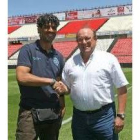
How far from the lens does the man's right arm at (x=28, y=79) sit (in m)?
4.02

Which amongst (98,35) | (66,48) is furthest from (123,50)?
(98,35)

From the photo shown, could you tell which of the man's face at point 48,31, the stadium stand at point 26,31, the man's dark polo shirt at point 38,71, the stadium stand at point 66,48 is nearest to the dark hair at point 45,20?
the man's face at point 48,31

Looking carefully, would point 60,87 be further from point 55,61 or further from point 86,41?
point 86,41

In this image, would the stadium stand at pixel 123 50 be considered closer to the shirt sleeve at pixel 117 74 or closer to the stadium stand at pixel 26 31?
the stadium stand at pixel 26 31

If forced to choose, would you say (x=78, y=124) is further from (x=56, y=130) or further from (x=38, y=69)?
(x=38, y=69)

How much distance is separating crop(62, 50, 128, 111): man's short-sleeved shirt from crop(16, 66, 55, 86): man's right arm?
1.08 ft

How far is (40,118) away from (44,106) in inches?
6.0

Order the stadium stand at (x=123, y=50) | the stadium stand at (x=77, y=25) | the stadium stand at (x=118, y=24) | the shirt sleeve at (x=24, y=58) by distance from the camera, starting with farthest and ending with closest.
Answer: the stadium stand at (x=77, y=25) → the stadium stand at (x=118, y=24) → the stadium stand at (x=123, y=50) → the shirt sleeve at (x=24, y=58)

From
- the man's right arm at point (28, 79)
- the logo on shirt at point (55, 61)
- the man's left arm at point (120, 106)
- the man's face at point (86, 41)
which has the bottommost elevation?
the man's left arm at point (120, 106)

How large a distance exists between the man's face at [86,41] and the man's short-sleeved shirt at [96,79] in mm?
94

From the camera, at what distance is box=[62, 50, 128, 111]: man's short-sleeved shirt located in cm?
402

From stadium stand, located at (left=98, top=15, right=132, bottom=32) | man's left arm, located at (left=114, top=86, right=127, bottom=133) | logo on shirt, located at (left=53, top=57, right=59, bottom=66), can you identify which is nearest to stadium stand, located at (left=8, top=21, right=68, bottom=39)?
stadium stand, located at (left=98, top=15, right=132, bottom=32)

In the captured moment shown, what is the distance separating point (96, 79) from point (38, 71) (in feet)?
2.30
